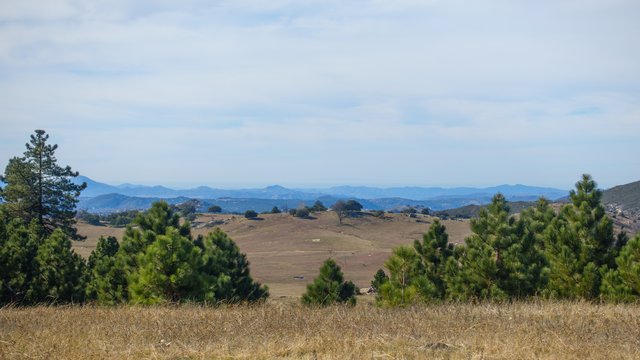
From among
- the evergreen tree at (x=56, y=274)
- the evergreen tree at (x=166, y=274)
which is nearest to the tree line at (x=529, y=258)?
the evergreen tree at (x=166, y=274)

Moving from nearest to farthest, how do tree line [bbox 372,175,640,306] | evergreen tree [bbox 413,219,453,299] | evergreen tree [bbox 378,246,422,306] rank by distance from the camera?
1. evergreen tree [bbox 378,246,422,306]
2. tree line [bbox 372,175,640,306]
3. evergreen tree [bbox 413,219,453,299]

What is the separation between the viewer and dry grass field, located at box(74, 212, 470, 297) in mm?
A: 80438

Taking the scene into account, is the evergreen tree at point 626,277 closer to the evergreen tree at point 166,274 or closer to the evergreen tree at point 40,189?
the evergreen tree at point 166,274

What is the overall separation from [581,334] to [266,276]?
70.9 meters

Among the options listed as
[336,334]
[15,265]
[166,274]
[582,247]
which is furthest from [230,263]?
[336,334]

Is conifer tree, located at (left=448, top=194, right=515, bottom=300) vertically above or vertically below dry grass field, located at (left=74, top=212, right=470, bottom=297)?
above

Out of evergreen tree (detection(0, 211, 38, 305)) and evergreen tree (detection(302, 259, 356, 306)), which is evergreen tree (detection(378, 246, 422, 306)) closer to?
evergreen tree (detection(302, 259, 356, 306))

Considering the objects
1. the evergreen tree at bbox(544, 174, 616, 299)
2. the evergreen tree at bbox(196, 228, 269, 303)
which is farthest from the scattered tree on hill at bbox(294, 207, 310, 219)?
the evergreen tree at bbox(544, 174, 616, 299)

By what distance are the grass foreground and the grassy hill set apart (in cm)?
16297

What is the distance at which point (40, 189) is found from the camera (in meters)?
42.1

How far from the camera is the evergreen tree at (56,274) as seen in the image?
24.8 meters

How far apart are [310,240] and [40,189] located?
7331 cm

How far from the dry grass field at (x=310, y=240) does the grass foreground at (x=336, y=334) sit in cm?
5381

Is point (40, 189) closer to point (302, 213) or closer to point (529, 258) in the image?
point (529, 258)
